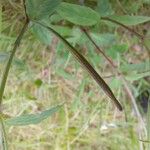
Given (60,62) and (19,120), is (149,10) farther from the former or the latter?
(19,120)

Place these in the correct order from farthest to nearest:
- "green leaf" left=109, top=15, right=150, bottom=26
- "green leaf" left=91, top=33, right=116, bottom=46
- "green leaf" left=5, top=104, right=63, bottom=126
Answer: "green leaf" left=91, top=33, right=116, bottom=46
"green leaf" left=109, top=15, right=150, bottom=26
"green leaf" left=5, top=104, right=63, bottom=126

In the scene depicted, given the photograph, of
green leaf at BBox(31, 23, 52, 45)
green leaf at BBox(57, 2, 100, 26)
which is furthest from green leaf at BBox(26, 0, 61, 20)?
green leaf at BBox(31, 23, 52, 45)

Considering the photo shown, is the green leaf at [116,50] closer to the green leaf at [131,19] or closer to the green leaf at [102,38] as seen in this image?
the green leaf at [102,38]

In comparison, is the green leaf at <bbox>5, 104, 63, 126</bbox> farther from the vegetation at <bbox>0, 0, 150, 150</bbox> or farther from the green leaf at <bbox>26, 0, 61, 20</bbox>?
the vegetation at <bbox>0, 0, 150, 150</bbox>

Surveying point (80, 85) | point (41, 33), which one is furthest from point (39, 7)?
point (80, 85)

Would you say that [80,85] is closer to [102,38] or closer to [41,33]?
[102,38]

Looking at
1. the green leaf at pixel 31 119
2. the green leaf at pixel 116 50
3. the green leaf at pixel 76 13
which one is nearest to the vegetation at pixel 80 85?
the green leaf at pixel 116 50

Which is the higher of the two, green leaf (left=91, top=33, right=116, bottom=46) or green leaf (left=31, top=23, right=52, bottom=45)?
green leaf (left=91, top=33, right=116, bottom=46)

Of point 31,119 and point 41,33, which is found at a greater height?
point 41,33
